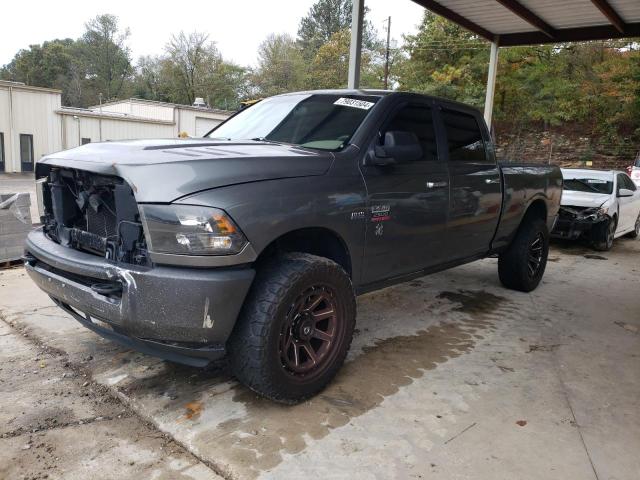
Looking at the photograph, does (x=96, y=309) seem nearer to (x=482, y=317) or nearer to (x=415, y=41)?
(x=482, y=317)

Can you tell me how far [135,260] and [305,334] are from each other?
3.39 ft

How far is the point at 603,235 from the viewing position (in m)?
9.01

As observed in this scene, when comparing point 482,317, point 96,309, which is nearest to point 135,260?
point 96,309

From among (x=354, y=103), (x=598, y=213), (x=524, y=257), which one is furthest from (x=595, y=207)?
(x=354, y=103)

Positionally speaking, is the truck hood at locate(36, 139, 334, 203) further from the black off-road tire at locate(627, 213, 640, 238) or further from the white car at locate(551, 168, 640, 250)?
the black off-road tire at locate(627, 213, 640, 238)

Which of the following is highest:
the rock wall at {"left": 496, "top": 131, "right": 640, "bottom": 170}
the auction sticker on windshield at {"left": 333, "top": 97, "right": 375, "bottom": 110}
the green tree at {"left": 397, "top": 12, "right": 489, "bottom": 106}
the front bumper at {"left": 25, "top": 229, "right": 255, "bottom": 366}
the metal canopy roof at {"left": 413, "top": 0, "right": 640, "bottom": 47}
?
the green tree at {"left": 397, "top": 12, "right": 489, "bottom": 106}

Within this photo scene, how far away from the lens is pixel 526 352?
4145 mm

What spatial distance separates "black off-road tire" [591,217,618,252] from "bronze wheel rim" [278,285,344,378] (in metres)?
7.45

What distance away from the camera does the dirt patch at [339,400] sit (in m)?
2.65

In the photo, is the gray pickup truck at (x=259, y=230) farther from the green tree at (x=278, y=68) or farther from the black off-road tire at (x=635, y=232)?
the green tree at (x=278, y=68)

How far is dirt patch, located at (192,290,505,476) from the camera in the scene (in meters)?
2.65

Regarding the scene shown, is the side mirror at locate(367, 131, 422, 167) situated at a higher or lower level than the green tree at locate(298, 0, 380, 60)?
lower

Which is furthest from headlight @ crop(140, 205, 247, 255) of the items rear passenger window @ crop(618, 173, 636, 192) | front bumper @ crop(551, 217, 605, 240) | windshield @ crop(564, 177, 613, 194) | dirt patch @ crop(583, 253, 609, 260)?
rear passenger window @ crop(618, 173, 636, 192)

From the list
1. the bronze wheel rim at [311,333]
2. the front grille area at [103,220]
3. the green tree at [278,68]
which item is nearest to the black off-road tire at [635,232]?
the bronze wheel rim at [311,333]
